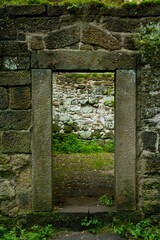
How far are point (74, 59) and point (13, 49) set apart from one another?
77 centimetres

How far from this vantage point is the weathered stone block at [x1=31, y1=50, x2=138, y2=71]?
465 cm

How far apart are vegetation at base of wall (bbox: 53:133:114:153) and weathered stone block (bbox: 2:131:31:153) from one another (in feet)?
19.9

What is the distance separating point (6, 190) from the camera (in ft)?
15.5

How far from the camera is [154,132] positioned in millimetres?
4730

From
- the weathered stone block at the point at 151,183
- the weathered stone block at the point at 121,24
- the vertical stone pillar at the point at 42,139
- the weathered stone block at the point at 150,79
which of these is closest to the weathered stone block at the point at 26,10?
the vertical stone pillar at the point at 42,139

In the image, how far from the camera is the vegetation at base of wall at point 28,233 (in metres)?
4.48

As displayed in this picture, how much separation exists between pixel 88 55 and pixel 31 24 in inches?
31.7

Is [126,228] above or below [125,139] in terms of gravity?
below

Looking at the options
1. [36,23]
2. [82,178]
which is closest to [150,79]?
[36,23]

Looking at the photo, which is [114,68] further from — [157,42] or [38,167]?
[38,167]

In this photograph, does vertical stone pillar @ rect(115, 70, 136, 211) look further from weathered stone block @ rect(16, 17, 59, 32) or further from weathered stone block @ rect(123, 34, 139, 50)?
weathered stone block @ rect(16, 17, 59, 32)

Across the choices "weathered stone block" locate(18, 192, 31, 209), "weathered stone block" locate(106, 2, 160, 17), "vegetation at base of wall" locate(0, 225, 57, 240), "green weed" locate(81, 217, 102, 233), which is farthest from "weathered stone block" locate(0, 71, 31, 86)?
"green weed" locate(81, 217, 102, 233)

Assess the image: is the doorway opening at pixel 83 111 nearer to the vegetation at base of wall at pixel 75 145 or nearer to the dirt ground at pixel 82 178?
the vegetation at base of wall at pixel 75 145

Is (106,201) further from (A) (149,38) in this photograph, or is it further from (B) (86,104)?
(B) (86,104)
